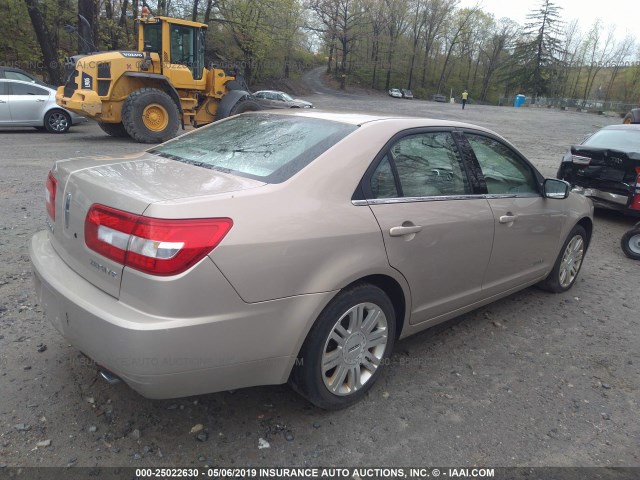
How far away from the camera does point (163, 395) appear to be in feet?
7.07

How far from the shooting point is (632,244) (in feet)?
19.7

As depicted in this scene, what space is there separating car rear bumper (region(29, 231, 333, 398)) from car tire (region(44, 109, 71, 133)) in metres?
13.2

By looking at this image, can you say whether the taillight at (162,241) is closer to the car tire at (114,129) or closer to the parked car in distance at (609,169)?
the parked car in distance at (609,169)

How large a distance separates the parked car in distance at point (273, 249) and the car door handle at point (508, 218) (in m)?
0.01

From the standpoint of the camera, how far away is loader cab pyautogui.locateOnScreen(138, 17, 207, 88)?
41.3 ft

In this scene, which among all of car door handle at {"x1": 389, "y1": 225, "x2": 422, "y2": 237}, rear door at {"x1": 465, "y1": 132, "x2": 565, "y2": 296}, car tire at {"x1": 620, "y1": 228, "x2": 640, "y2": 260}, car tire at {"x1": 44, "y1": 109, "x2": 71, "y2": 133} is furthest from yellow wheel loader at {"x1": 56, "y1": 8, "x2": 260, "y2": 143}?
car door handle at {"x1": 389, "y1": 225, "x2": 422, "y2": 237}

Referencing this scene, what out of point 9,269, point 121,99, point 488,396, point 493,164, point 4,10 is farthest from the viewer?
point 4,10

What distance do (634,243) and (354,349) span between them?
4.95m

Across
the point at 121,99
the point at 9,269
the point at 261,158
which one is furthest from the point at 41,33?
the point at 261,158

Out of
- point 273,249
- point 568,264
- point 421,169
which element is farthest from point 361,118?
point 568,264

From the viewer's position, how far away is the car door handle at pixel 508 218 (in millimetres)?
3488

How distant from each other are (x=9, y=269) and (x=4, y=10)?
24.2 metres

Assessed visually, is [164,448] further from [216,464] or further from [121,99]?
[121,99]

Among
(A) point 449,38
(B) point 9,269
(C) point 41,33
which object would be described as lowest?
(B) point 9,269
